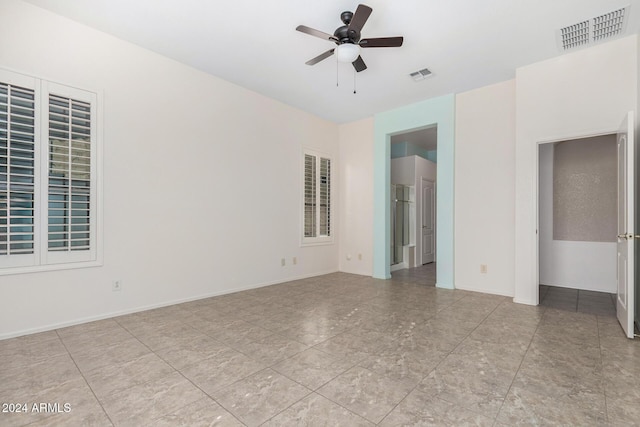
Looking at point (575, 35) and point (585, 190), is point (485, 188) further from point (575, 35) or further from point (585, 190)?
point (575, 35)

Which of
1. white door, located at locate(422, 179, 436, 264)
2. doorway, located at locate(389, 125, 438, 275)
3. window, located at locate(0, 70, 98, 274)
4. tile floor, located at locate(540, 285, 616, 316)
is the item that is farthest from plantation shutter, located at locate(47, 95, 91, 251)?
white door, located at locate(422, 179, 436, 264)

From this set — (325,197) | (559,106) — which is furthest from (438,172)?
(325,197)

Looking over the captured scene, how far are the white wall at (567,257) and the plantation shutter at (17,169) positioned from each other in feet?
22.6

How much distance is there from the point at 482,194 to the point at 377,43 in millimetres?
2906

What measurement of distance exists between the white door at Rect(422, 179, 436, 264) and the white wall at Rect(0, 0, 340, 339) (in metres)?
3.55

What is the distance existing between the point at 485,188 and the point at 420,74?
6.46 ft

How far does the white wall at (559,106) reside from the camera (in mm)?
3430

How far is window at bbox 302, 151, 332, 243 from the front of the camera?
19.0ft

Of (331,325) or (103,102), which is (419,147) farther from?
(103,102)

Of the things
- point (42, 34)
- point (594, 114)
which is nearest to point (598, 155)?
point (594, 114)

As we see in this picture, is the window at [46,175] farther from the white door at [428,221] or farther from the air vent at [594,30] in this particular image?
the white door at [428,221]

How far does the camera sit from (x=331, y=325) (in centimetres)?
321

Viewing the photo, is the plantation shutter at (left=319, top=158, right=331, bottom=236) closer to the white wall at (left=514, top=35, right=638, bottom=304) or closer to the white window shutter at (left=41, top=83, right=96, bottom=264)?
the white wall at (left=514, top=35, right=638, bottom=304)

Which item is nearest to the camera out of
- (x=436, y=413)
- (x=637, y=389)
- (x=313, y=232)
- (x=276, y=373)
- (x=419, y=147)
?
(x=436, y=413)
